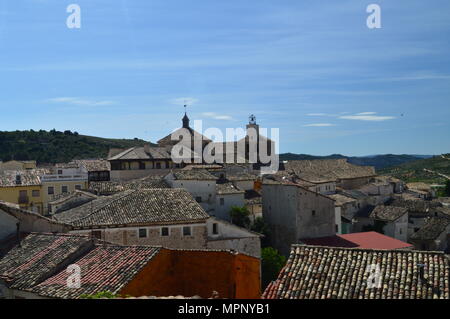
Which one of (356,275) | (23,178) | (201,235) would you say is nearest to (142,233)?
(201,235)

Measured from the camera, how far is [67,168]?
5134cm

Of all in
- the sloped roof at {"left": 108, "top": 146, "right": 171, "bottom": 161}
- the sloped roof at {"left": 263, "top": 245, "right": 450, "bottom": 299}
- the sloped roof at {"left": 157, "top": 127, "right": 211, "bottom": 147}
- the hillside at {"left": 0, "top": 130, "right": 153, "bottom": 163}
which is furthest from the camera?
the hillside at {"left": 0, "top": 130, "right": 153, "bottom": 163}

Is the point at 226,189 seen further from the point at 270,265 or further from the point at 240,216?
the point at 270,265

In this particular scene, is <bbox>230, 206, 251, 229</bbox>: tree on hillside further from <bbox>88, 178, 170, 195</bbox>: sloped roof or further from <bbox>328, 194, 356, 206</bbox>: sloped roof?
<bbox>328, 194, 356, 206</bbox>: sloped roof

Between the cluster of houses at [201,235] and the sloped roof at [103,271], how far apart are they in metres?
0.04

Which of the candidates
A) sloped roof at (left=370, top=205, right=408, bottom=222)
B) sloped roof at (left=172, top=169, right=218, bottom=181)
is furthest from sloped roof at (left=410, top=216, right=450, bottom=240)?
sloped roof at (left=172, top=169, right=218, bottom=181)

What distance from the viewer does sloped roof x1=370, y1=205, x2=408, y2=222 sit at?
49062 mm

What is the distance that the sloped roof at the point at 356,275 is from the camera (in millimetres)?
13422

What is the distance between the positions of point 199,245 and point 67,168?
27.5 meters

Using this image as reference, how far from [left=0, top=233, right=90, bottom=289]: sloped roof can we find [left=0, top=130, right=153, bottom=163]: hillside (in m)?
84.5

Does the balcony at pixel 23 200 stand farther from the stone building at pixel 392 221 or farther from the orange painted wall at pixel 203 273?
the orange painted wall at pixel 203 273

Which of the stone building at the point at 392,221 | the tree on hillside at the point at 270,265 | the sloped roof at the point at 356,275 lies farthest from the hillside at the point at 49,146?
the sloped roof at the point at 356,275
